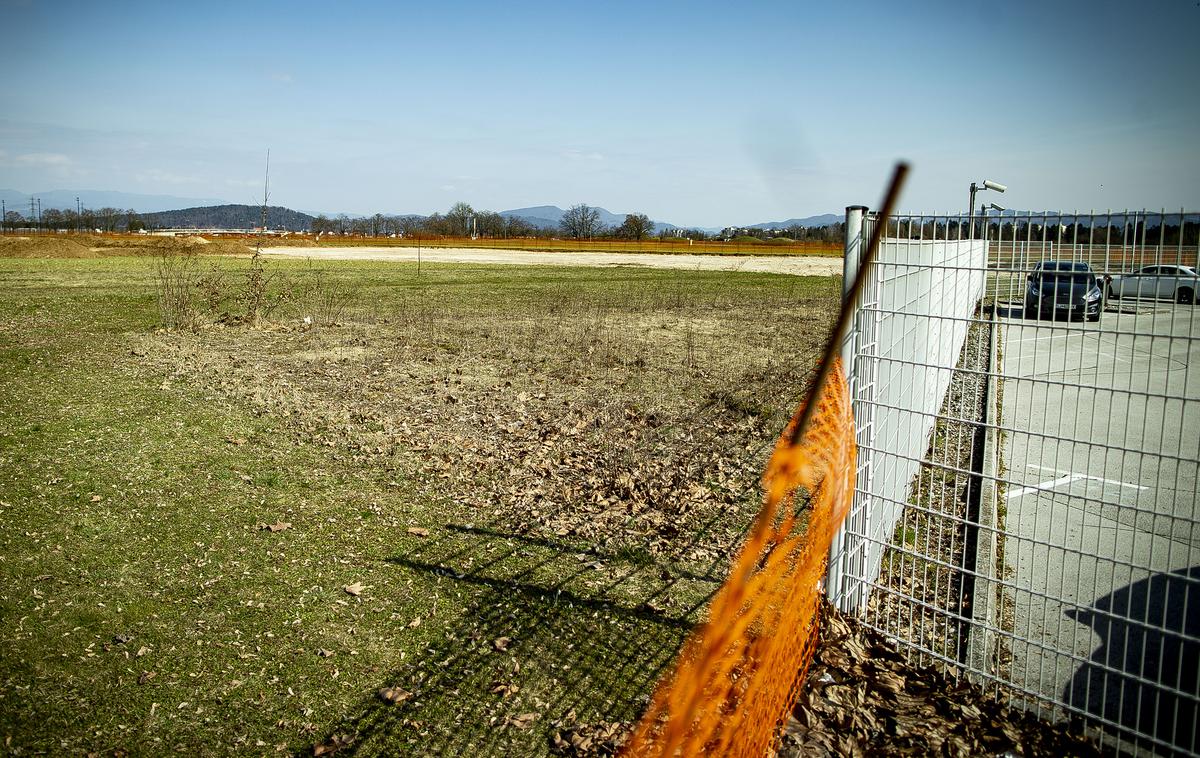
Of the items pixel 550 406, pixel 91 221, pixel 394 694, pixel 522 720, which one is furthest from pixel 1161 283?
pixel 91 221

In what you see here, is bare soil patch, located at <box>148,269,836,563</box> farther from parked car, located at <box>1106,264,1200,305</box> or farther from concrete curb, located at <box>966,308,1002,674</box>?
parked car, located at <box>1106,264,1200,305</box>

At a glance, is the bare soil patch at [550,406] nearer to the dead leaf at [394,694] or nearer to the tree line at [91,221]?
the dead leaf at [394,694]

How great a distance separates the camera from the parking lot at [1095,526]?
3.12 metres

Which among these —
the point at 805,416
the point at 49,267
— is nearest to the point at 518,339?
the point at 805,416

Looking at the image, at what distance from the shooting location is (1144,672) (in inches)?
168

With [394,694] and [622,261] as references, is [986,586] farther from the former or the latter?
→ [622,261]

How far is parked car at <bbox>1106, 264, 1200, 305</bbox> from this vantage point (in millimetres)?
2934

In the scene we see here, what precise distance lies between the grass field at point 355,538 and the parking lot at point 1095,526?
2.03 metres

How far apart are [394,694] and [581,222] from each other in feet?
353

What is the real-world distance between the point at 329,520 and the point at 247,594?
1.21 m

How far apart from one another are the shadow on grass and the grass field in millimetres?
15

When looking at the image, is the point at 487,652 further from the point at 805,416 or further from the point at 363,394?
the point at 363,394

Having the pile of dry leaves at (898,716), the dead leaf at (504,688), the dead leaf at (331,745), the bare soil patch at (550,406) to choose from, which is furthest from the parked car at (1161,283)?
the dead leaf at (331,745)

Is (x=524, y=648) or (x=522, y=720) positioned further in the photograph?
(x=524, y=648)
